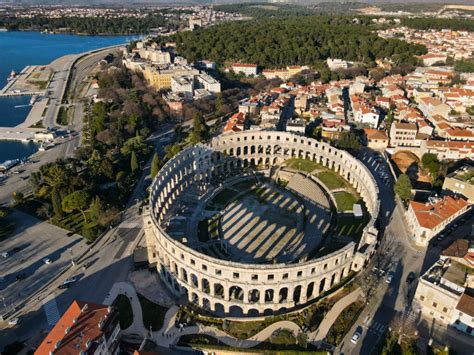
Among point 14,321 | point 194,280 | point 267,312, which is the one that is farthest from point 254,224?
point 14,321

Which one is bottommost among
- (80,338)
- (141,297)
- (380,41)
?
(141,297)

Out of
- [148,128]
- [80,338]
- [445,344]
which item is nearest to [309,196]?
[445,344]

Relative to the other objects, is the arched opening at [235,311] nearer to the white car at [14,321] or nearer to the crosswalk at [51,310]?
the crosswalk at [51,310]

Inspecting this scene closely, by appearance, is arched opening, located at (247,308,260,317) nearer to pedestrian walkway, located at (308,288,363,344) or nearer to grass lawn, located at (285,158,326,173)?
pedestrian walkway, located at (308,288,363,344)

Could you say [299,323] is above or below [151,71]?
below

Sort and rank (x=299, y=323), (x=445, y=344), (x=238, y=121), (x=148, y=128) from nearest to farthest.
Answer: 1. (x=445, y=344)
2. (x=299, y=323)
3. (x=238, y=121)
4. (x=148, y=128)

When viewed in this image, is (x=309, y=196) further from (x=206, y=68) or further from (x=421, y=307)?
(x=206, y=68)

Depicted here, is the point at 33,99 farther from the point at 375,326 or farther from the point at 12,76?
the point at 375,326

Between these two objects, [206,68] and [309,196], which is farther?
[206,68]
